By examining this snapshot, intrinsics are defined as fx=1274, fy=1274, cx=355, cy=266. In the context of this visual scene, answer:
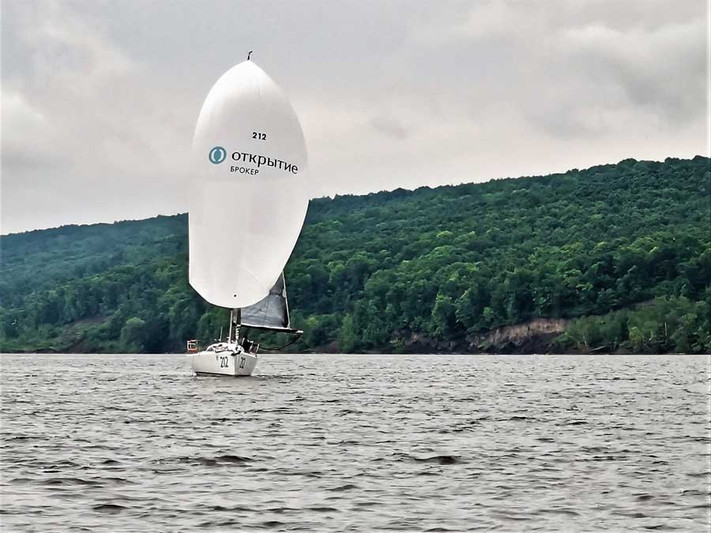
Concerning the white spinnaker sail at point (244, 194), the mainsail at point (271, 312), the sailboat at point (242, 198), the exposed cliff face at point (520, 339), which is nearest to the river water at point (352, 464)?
the sailboat at point (242, 198)

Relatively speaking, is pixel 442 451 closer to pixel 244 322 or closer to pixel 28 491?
pixel 28 491

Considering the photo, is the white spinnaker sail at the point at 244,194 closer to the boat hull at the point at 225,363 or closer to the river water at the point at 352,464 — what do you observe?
the boat hull at the point at 225,363

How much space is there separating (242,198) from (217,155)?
9.62 ft

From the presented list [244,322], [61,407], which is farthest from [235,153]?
[61,407]

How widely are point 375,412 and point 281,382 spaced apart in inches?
989

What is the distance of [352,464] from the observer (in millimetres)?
27797

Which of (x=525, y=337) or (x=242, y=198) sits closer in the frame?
(x=242, y=198)

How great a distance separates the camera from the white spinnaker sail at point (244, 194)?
208ft

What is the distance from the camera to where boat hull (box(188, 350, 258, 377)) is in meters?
63.9

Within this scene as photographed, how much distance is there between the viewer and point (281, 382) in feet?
225

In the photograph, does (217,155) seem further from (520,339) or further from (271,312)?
(520,339)

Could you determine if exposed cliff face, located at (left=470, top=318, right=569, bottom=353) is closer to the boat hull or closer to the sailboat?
the boat hull

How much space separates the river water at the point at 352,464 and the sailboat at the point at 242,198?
532 inches

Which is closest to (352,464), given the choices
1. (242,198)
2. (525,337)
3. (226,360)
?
(242,198)
